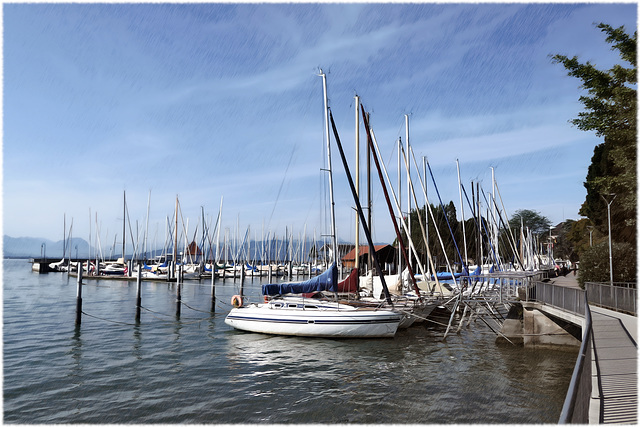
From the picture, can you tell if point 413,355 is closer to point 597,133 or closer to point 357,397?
point 357,397

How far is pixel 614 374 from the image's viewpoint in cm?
994

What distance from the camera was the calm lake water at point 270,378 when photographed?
522 inches

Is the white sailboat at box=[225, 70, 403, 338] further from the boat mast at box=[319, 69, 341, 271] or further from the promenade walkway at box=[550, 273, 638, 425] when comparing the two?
the promenade walkway at box=[550, 273, 638, 425]

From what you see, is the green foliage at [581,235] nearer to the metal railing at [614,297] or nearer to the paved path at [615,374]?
the metal railing at [614,297]

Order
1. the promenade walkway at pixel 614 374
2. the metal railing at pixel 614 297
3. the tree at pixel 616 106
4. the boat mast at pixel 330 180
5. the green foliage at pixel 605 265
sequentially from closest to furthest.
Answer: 1. the promenade walkway at pixel 614 374
2. the metal railing at pixel 614 297
3. the tree at pixel 616 106
4. the boat mast at pixel 330 180
5. the green foliage at pixel 605 265

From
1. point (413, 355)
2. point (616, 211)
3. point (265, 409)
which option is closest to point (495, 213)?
point (616, 211)

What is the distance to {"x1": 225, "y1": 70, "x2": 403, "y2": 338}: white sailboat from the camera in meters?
22.9

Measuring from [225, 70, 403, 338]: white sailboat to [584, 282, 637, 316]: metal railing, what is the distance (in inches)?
342

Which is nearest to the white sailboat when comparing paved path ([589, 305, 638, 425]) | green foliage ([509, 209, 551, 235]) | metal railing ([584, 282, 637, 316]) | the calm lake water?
the calm lake water

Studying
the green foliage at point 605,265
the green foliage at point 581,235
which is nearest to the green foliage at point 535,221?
the green foliage at point 581,235

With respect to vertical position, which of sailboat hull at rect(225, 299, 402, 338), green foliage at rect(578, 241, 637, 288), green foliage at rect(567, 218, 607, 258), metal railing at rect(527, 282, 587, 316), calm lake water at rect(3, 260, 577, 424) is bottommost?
calm lake water at rect(3, 260, 577, 424)

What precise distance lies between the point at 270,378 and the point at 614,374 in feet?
34.9

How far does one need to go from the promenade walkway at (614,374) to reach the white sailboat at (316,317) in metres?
9.63

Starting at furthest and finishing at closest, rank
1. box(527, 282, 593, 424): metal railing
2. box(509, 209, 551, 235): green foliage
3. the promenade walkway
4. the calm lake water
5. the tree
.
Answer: box(509, 209, 551, 235): green foliage, the tree, the calm lake water, the promenade walkway, box(527, 282, 593, 424): metal railing
